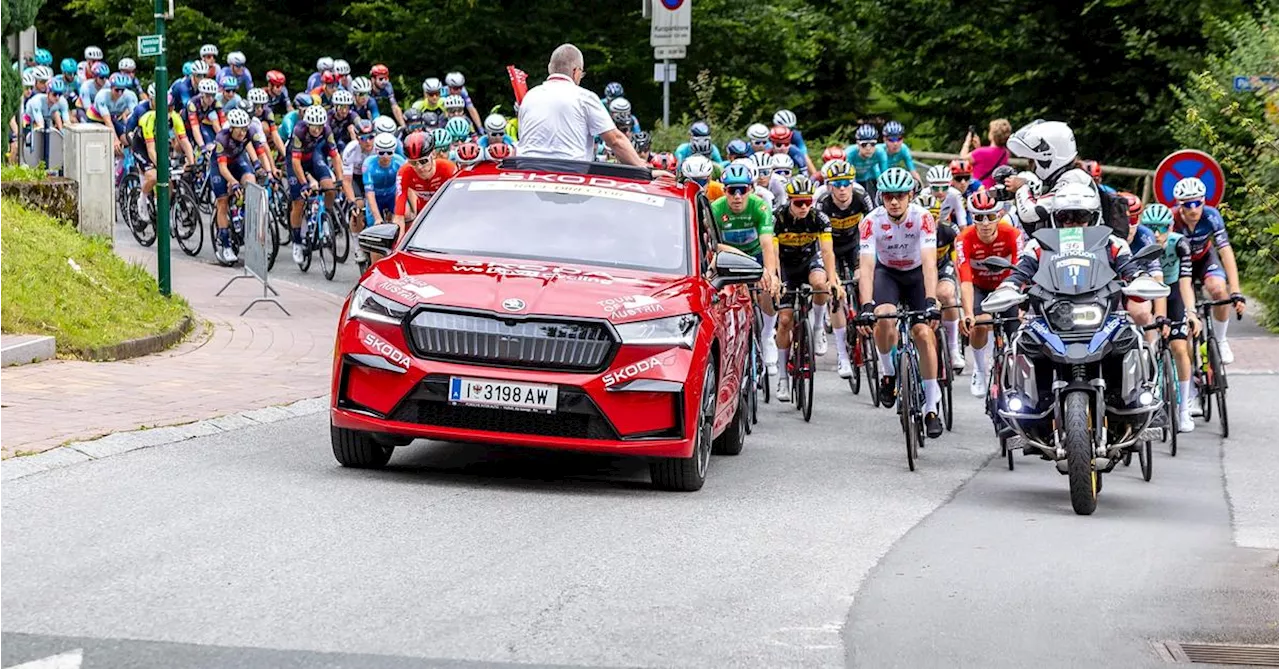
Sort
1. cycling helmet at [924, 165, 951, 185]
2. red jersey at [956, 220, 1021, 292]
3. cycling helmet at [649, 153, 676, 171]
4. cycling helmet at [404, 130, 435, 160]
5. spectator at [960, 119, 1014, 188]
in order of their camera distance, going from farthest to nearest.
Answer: spectator at [960, 119, 1014, 188], cycling helmet at [649, 153, 676, 171], cycling helmet at [924, 165, 951, 185], cycling helmet at [404, 130, 435, 160], red jersey at [956, 220, 1021, 292]

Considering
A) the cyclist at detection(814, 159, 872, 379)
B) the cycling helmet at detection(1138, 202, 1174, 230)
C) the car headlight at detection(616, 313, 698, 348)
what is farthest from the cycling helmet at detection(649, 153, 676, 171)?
the car headlight at detection(616, 313, 698, 348)

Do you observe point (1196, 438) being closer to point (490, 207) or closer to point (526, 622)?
point (490, 207)

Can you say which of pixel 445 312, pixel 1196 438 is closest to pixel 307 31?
pixel 1196 438

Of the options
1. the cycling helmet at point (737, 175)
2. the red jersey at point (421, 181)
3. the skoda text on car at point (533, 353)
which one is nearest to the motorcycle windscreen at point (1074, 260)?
the skoda text on car at point (533, 353)

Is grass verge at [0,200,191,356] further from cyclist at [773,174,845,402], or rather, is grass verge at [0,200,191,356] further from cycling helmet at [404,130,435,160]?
cyclist at [773,174,845,402]

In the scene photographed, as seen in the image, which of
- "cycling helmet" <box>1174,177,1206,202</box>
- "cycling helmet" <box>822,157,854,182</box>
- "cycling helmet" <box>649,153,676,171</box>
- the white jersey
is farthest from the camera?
"cycling helmet" <box>649,153,676,171</box>

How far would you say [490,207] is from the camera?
40.0 ft

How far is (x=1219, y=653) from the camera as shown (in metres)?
7.88

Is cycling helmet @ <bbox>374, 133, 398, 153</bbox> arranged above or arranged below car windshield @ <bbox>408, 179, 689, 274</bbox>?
above

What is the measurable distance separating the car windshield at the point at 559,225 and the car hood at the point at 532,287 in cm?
18

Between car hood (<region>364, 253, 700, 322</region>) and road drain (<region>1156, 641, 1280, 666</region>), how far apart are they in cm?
374

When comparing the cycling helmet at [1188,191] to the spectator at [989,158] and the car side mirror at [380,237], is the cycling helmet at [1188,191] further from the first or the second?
the spectator at [989,158]

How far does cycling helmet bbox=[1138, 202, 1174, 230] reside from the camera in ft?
51.8

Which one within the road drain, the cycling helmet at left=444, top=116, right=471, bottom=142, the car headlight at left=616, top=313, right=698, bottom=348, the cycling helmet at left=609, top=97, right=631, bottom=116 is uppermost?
the cycling helmet at left=609, top=97, right=631, bottom=116
